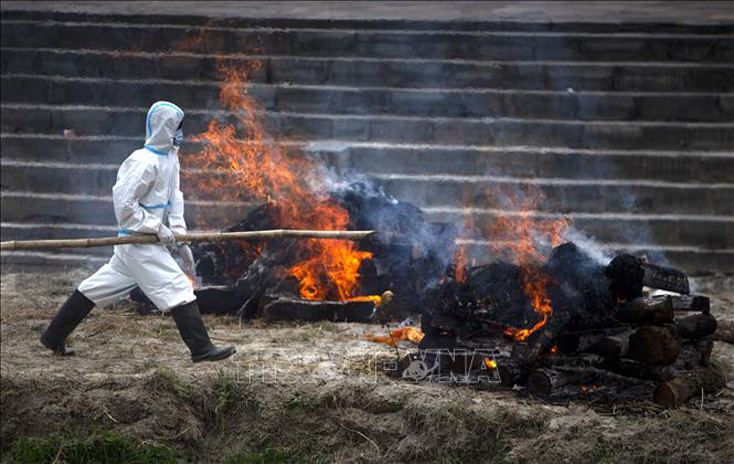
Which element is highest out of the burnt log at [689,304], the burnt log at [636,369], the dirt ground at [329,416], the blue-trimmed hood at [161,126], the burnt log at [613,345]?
the blue-trimmed hood at [161,126]

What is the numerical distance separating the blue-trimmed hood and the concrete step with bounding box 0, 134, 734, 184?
447 centimetres

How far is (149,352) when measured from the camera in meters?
7.76

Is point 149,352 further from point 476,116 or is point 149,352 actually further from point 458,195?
point 476,116

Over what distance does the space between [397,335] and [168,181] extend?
2489mm

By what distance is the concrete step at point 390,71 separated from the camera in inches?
492

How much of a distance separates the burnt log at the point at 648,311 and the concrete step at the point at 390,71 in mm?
6374

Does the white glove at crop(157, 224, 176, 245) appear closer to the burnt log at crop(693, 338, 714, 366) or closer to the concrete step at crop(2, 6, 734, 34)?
the burnt log at crop(693, 338, 714, 366)

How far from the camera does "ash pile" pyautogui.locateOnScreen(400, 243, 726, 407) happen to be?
6535 mm

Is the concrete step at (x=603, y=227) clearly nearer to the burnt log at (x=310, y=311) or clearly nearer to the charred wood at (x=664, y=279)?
the burnt log at (x=310, y=311)

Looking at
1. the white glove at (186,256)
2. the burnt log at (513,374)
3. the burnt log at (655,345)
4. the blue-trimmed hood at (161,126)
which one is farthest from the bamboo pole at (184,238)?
the burnt log at (655,345)

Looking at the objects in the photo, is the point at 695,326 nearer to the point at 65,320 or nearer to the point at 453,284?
the point at 453,284

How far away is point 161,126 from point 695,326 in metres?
4.31

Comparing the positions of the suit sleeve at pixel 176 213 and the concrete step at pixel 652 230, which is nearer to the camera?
the suit sleeve at pixel 176 213

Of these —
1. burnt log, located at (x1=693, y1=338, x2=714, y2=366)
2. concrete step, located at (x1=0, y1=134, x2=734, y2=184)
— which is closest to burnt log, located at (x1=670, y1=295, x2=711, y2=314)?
burnt log, located at (x1=693, y1=338, x2=714, y2=366)
